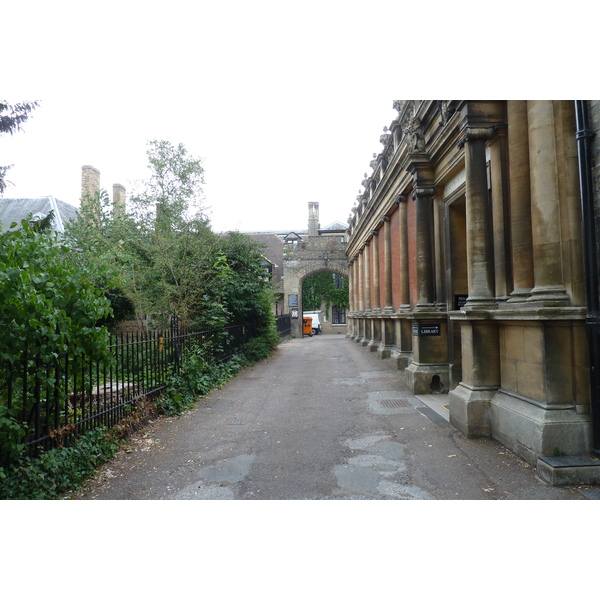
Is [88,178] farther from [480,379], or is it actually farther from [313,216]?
[480,379]

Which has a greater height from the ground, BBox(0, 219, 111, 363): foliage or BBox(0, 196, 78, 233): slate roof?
BBox(0, 196, 78, 233): slate roof

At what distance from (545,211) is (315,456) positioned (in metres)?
3.80

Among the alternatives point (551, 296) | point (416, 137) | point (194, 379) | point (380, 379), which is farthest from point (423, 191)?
point (194, 379)

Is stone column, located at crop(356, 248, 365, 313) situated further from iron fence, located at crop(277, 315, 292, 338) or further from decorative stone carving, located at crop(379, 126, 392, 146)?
decorative stone carving, located at crop(379, 126, 392, 146)

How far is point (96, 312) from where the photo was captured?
179 inches

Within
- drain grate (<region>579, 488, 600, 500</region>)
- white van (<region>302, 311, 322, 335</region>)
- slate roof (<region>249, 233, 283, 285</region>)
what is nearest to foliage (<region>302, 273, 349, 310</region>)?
white van (<region>302, 311, 322, 335</region>)

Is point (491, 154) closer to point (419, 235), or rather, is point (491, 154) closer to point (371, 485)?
point (419, 235)

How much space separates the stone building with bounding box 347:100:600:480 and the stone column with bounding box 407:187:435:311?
0.07 feet

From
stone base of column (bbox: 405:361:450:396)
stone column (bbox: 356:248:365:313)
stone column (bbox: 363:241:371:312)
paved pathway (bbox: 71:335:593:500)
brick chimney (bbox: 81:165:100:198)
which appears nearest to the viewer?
paved pathway (bbox: 71:335:593:500)

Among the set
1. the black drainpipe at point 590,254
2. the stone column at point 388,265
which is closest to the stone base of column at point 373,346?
the stone column at point 388,265

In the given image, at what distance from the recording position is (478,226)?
6008mm

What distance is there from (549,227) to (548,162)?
72cm

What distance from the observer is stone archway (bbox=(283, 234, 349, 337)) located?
103 ft

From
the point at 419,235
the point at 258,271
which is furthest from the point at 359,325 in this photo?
the point at 419,235
